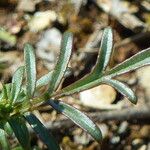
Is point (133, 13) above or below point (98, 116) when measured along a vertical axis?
above

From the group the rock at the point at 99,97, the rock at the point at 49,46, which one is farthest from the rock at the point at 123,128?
the rock at the point at 49,46

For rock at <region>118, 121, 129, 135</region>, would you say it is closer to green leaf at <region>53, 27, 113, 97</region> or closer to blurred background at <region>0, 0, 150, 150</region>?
blurred background at <region>0, 0, 150, 150</region>

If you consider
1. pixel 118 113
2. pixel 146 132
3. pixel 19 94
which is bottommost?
pixel 146 132

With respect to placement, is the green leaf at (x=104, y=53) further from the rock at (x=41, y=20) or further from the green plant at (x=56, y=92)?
the rock at (x=41, y=20)

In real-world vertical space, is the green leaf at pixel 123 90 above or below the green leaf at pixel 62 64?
below

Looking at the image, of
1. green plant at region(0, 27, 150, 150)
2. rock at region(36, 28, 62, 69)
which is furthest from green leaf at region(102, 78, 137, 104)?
rock at region(36, 28, 62, 69)

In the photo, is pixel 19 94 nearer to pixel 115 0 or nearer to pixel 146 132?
pixel 146 132

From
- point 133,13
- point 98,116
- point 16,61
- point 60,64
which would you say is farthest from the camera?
point 133,13

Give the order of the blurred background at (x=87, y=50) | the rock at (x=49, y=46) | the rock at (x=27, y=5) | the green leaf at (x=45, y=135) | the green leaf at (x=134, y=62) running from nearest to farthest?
the green leaf at (x=134, y=62) < the green leaf at (x=45, y=135) < the blurred background at (x=87, y=50) < the rock at (x=49, y=46) < the rock at (x=27, y=5)

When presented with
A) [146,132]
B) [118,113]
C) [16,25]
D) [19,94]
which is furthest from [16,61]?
[19,94]
